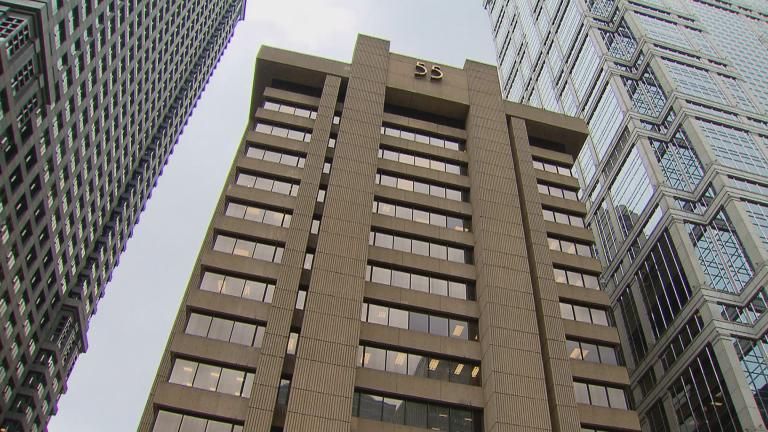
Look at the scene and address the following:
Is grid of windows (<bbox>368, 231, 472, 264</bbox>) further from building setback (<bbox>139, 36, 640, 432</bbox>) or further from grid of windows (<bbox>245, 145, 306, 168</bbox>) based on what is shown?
grid of windows (<bbox>245, 145, 306, 168</bbox>)

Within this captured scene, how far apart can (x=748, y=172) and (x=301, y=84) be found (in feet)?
153

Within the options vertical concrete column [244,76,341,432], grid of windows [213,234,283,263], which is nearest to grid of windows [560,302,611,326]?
vertical concrete column [244,76,341,432]

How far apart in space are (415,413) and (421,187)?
22174mm

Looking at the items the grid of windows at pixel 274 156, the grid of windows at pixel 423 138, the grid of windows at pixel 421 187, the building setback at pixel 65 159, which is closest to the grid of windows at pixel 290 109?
the grid of windows at pixel 274 156

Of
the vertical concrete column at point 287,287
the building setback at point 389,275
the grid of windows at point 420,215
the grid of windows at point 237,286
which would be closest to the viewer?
the vertical concrete column at point 287,287

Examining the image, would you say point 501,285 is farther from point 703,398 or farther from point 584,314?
point 703,398

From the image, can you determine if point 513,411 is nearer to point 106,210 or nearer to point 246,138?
point 246,138

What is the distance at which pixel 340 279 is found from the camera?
147 ft

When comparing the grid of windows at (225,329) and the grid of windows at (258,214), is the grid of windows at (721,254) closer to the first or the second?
the grid of windows at (258,214)

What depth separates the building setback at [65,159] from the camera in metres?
55.2

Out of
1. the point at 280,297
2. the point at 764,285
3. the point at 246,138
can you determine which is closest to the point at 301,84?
the point at 246,138

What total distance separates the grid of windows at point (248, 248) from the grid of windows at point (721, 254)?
39984mm

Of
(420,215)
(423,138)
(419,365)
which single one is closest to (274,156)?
(420,215)

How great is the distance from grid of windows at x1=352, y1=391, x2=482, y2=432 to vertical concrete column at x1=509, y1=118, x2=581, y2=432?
5.41 m
